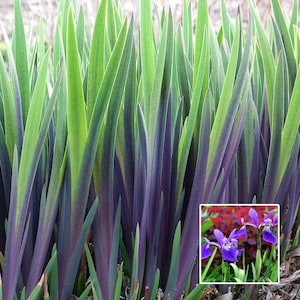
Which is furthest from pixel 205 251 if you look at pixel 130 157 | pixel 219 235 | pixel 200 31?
pixel 200 31

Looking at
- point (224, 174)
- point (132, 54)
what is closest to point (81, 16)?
point (132, 54)

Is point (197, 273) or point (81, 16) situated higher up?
point (81, 16)

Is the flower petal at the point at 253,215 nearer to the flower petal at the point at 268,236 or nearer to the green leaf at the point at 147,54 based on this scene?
the flower petal at the point at 268,236

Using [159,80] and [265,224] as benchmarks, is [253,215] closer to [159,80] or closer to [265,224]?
[265,224]

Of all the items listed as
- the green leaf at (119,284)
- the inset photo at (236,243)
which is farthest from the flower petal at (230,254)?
the green leaf at (119,284)

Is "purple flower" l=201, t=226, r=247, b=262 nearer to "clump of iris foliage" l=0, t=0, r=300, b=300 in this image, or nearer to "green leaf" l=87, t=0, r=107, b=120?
"clump of iris foliage" l=0, t=0, r=300, b=300

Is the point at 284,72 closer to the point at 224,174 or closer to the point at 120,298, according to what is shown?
the point at 224,174
